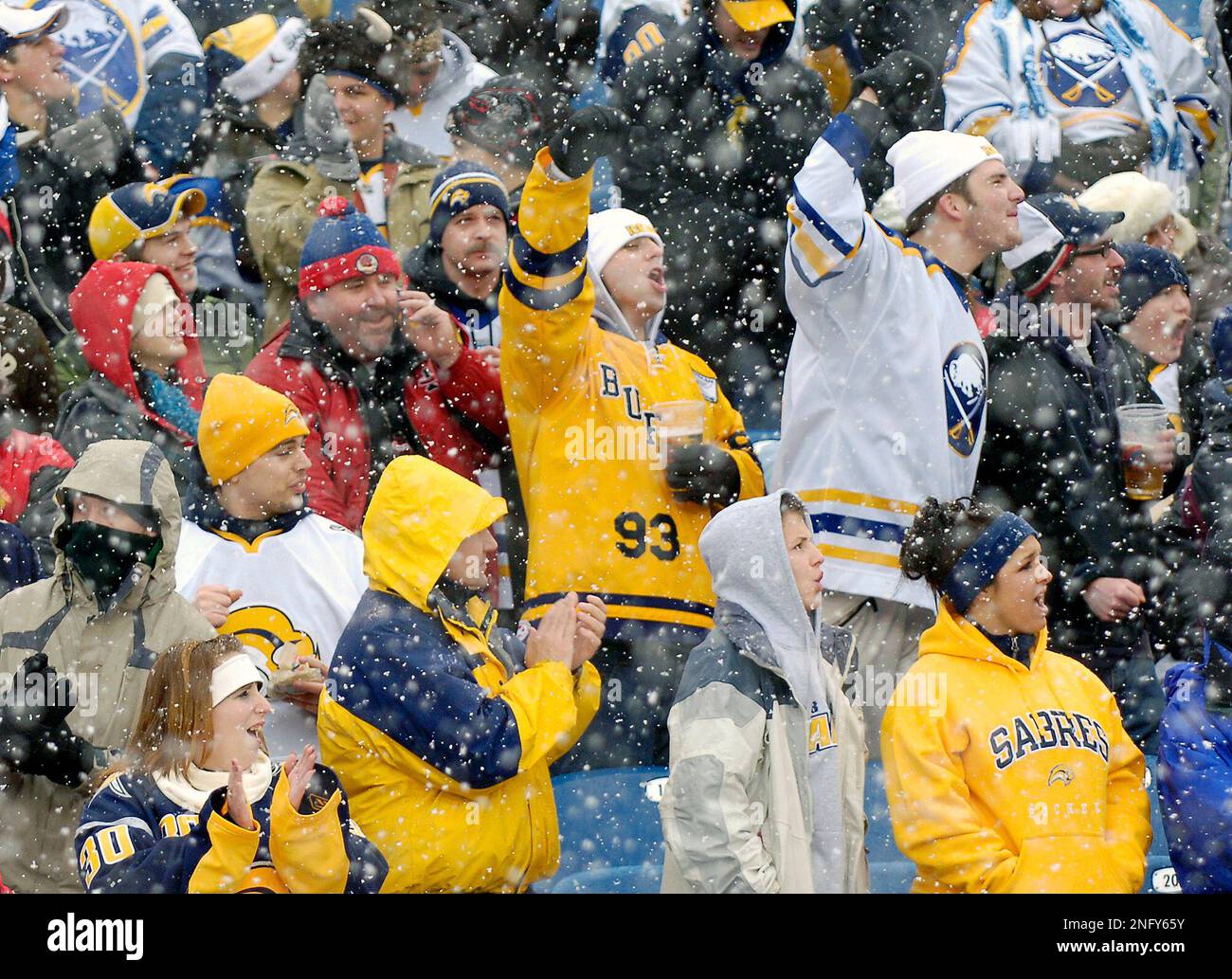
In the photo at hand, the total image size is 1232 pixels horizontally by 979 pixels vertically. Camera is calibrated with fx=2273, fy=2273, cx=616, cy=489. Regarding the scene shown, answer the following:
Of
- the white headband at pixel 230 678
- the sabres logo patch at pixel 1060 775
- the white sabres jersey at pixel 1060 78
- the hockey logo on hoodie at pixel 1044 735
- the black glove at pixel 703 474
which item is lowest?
the sabres logo patch at pixel 1060 775

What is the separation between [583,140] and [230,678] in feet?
6.28

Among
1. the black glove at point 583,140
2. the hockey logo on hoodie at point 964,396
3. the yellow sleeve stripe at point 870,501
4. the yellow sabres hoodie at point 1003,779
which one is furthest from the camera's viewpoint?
the hockey logo on hoodie at point 964,396

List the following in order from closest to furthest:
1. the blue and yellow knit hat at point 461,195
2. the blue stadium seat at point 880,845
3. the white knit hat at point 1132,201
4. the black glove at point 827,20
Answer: the blue stadium seat at point 880,845 → the blue and yellow knit hat at point 461,195 → the black glove at point 827,20 → the white knit hat at point 1132,201

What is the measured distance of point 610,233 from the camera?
23.5 ft

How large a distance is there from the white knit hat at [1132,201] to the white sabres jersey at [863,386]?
1.63 meters

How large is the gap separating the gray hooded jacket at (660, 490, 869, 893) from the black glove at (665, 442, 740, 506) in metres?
0.87

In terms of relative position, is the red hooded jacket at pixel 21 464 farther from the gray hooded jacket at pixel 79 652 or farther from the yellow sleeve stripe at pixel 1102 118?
the yellow sleeve stripe at pixel 1102 118

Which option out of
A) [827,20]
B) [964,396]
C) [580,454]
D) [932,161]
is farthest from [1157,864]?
[827,20]

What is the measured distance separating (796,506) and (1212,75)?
13.8 ft

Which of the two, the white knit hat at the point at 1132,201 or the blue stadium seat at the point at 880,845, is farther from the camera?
the white knit hat at the point at 1132,201

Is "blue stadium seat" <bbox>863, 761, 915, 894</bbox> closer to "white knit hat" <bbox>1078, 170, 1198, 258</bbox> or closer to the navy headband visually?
the navy headband

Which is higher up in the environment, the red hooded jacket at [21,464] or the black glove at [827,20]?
the black glove at [827,20]

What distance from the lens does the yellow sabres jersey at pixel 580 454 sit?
21.6 feet

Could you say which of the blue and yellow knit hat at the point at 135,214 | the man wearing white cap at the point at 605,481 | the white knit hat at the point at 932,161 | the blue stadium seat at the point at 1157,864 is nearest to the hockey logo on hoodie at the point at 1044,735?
Result: the blue stadium seat at the point at 1157,864
